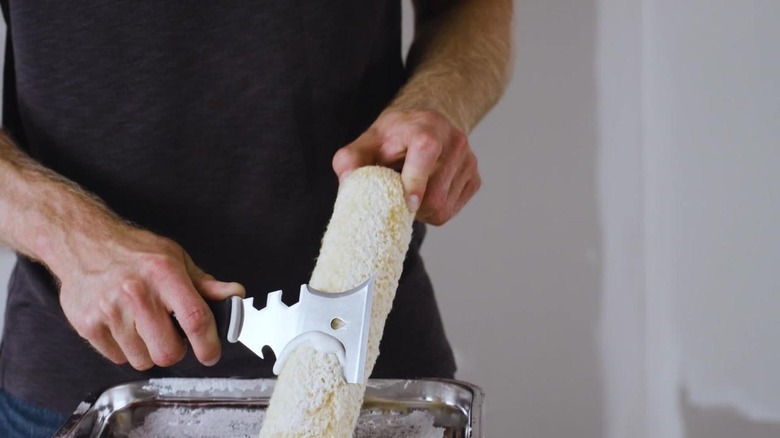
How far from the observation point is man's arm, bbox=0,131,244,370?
1.73ft

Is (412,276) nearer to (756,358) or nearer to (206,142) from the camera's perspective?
(206,142)

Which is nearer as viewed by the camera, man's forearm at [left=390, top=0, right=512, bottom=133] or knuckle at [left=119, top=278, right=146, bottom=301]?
knuckle at [left=119, top=278, right=146, bottom=301]

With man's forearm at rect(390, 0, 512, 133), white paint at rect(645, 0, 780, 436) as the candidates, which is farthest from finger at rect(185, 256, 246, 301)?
white paint at rect(645, 0, 780, 436)

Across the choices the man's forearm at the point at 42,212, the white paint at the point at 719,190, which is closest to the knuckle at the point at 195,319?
the man's forearm at the point at 42,212

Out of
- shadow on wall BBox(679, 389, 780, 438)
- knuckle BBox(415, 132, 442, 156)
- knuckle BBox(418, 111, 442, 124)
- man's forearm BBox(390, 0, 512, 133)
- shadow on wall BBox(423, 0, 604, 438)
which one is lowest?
shadow on wall BBox(679, 389, 780, 438)

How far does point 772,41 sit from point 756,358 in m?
0.38

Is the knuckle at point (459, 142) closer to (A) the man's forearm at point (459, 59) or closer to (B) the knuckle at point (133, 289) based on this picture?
(A) the man's forearm at point (459, 59)

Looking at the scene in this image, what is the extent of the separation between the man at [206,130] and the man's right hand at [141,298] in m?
0.12

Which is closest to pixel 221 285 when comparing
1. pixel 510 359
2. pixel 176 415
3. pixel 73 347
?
pixel 176 415

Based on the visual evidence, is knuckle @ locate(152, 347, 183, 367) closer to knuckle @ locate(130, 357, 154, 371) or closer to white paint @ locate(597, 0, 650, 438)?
knuckle @ locate(130, 357, 154, 371)

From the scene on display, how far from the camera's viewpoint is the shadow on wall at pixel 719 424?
3.38 feet

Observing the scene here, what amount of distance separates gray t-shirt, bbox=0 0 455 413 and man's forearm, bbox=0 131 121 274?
0.10 meters

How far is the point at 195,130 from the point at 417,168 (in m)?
0.28

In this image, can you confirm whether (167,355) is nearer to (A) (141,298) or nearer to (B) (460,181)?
(A) (141,298)
